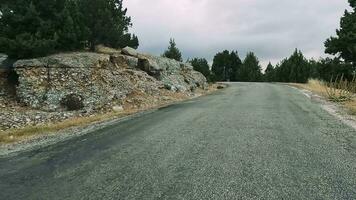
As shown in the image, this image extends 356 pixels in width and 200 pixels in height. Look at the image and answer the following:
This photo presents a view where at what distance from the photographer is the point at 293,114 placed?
15086 millimetres

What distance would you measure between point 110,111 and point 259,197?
15.6 meters

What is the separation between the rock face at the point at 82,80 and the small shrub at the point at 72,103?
0.05 m

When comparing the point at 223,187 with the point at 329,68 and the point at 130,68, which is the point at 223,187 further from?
the point at 329,68

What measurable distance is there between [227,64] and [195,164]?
100703 mm

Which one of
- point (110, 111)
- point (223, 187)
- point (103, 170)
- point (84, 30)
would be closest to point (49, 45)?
point (84, 30)

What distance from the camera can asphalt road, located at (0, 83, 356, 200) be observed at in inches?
242

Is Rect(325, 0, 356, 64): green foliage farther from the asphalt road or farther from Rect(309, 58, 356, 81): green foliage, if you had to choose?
the asphalt road

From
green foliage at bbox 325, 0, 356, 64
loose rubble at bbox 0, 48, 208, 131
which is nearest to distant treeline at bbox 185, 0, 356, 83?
green foliage at bbox 325, 0, 356, 64

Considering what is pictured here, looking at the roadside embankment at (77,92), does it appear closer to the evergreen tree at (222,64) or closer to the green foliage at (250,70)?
the green foliage at (250,70)

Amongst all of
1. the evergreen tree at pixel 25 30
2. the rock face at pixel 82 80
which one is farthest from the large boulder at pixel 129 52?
the evergreen tree at pixel 25 30

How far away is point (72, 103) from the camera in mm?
20594

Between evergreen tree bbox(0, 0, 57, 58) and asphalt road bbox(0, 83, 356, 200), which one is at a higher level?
evergreen tree bbox(0, 0, 57, 58)

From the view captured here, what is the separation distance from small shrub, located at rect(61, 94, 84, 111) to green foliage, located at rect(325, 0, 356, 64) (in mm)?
27036

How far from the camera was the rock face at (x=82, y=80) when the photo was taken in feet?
68.3
